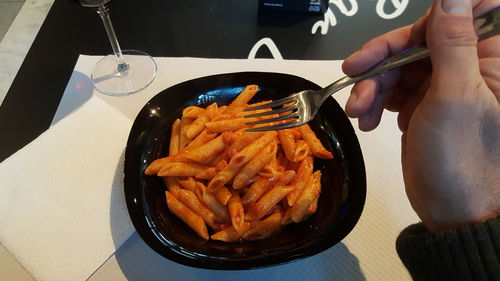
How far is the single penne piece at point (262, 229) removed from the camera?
0.73m

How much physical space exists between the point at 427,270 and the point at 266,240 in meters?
0.29

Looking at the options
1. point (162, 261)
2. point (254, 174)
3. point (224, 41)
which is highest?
point (224, 41)

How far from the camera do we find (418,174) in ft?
2.06

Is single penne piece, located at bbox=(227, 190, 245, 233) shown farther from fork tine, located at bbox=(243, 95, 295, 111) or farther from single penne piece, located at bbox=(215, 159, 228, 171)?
fork tine, located at bbox=(243, 95, 295, 111)

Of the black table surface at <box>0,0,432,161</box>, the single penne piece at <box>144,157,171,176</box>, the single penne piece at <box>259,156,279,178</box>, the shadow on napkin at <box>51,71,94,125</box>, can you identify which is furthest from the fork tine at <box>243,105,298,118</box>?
the shadow on napkin at <box>51,71,94,125</box>

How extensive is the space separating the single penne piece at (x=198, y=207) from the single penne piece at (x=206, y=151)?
0.07 m

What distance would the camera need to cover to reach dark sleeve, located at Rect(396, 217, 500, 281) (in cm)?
53

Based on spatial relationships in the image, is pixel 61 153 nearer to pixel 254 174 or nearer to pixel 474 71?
pixel 254 174

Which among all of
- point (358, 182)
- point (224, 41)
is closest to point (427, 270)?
point (358, 182)

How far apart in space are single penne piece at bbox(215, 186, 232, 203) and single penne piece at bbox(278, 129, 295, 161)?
0.50ft

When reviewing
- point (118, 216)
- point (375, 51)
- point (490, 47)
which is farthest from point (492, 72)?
point (118, 216)

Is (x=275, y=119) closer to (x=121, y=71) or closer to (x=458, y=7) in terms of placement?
(x=458, y=7)

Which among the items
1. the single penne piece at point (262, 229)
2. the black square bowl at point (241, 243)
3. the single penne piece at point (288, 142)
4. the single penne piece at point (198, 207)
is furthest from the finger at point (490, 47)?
the single penne piece at point (198, 207)

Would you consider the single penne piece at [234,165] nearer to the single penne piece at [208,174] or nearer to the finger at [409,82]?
the single penne piece at [208,174]
